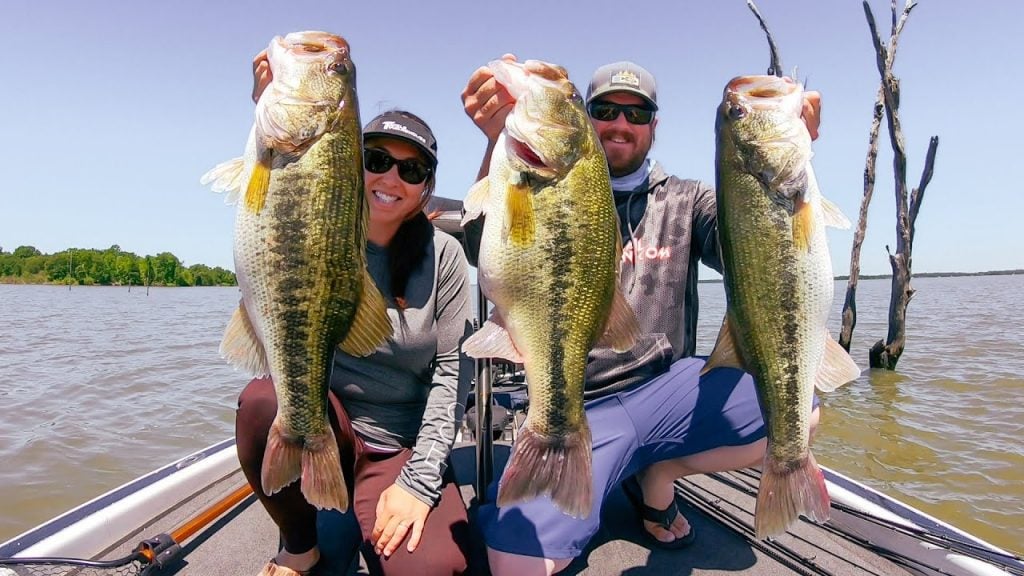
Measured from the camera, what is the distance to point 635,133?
350cm

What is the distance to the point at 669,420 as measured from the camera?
3182 mm

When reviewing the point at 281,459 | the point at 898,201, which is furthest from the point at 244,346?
the point at 898,201

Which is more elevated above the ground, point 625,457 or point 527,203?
point 527,203

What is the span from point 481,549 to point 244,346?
185cm

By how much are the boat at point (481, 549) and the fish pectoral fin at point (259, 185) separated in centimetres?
156

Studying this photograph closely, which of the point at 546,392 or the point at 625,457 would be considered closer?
the point at 546,392

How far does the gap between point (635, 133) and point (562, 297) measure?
5.35ft

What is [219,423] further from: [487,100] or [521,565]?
[487,100]

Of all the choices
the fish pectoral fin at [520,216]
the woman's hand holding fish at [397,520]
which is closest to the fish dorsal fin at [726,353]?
the fish pectoral fin at [520,216]

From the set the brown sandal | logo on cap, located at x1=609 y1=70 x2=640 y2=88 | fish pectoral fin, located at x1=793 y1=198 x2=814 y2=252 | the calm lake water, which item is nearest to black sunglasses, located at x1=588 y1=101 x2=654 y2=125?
logo on cap, located at x1=609 y1=70 x2=640 y2=88

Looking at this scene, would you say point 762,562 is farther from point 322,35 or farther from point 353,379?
point 322,35

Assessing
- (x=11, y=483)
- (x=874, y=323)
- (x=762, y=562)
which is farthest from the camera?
(x=874, y=323)

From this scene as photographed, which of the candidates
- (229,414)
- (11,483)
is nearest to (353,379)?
(11,483)

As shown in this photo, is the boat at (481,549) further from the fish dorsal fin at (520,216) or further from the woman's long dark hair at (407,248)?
the fish dorsal fin at (520,216)
